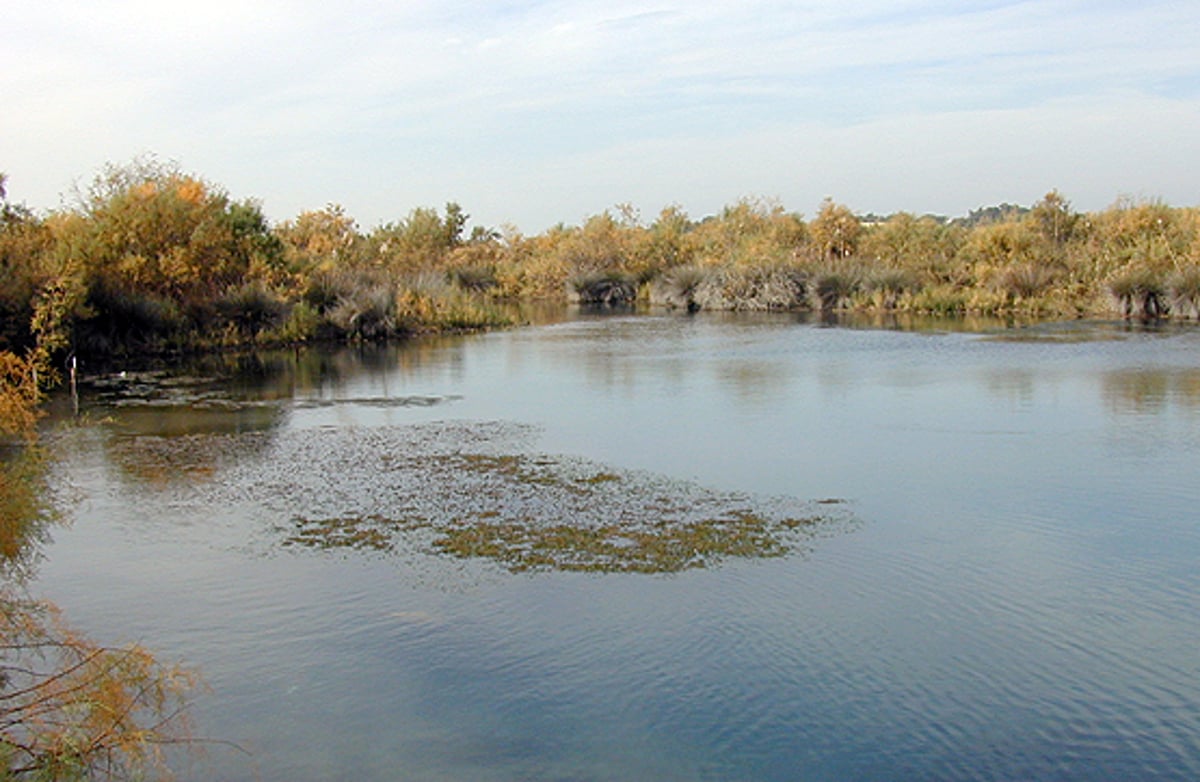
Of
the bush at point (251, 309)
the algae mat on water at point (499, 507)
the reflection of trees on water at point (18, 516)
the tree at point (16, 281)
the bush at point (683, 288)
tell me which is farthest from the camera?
the bush at point (683, 288)

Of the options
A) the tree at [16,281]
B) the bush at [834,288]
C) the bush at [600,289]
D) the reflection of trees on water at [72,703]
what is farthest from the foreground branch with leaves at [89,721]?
the bush at [600,289]

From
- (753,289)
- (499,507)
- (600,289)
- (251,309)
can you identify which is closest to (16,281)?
A: (251,309)

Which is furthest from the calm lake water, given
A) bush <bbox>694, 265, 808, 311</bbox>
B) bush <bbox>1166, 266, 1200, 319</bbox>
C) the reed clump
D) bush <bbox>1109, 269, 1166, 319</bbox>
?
bush <bbox>694, 265, 808, 311</bbox>

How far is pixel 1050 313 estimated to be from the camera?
1313 inches

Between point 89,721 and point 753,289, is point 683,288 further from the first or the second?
point 89,721

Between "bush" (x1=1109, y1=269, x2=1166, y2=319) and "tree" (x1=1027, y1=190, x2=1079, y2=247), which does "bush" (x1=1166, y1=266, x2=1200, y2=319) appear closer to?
"bush" (x1=1109, y1=269, x2=1166, y2=319)

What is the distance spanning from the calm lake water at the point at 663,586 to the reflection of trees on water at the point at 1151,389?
0.52 ft

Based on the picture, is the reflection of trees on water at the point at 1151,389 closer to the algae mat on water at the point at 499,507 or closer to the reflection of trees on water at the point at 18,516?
the algae mat on water at the point at 499,507

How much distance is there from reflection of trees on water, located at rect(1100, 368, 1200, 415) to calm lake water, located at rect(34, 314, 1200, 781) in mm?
158

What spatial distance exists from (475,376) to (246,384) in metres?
3.80

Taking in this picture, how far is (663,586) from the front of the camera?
7.75 meters

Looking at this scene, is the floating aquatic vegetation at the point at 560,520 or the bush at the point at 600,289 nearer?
the floating aquatic vegetation at the point at 560,520

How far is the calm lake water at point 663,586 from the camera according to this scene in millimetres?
5715

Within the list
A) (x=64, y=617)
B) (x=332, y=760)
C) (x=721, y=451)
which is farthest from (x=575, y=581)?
(x=721, y=451)
